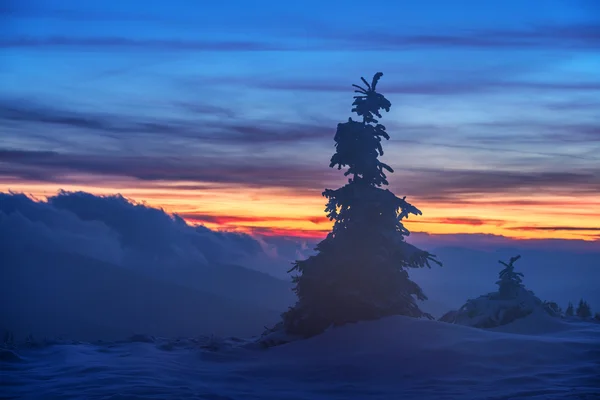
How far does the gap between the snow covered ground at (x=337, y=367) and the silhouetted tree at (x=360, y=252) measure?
3.69ft

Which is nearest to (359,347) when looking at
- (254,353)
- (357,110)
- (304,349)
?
(304,349)

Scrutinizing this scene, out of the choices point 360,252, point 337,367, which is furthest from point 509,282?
point 337,367

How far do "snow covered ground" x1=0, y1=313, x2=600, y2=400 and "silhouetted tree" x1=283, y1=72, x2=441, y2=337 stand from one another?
1.12 meters

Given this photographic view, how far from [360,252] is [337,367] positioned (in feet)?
19.3

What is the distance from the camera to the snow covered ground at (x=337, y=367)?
1497 centimetres

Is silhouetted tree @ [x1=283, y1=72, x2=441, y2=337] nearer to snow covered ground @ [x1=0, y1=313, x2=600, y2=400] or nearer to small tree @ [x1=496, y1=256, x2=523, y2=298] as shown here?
snow covered ground @ [x1=0, y1=313, x2=600, y2=400]

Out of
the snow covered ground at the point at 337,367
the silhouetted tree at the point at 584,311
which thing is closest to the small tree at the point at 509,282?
the snow covered ground at the point at 337,367

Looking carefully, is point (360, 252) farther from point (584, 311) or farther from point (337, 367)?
point (584, 311)

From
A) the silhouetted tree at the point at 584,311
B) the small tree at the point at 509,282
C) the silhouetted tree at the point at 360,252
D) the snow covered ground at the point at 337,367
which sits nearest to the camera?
the snow covered ground at the point at 337,367

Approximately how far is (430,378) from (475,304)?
1173cm

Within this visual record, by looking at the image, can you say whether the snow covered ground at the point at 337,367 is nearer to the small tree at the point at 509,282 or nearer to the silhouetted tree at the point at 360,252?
the silhouetted tree at the point at 360,252

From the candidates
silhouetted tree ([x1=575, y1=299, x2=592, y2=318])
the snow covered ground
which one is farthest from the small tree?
silhouetted tree ([x1=575, y1=299, x2=592, y2=318])

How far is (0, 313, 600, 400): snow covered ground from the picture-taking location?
49.1 feet

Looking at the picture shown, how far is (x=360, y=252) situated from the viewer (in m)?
23.4
